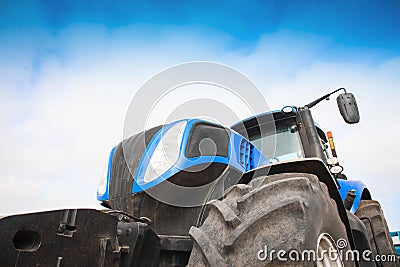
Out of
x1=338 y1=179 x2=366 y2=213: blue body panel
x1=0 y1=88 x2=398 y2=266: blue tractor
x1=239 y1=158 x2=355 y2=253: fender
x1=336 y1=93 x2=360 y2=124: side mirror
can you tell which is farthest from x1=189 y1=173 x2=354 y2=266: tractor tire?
x1=338 y1=179 x2=366 y2=213: blue body panel

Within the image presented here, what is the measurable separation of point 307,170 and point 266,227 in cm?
80

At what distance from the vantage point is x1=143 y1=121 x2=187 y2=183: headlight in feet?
7.17

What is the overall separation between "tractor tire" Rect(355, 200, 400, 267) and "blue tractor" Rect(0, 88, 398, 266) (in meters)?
0.14

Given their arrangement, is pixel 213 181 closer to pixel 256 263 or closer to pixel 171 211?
pixel 171 211

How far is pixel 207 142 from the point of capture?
93.7 inches

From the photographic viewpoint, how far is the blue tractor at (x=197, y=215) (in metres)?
1.39

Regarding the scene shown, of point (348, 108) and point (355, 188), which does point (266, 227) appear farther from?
point (355, 188)

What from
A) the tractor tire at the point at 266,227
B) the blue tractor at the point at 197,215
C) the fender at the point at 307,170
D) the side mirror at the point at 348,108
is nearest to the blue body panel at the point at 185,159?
the blue tractor at the point at 197,215

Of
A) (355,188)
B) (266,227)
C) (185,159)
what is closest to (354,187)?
(355,188)

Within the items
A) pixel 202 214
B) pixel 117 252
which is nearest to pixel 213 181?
pixel 202 214

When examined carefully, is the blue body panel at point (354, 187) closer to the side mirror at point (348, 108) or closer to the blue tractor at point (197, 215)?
the blue tractor at point (197, 215)

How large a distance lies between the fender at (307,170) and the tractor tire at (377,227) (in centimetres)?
128

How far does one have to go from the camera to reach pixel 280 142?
12.1 ft

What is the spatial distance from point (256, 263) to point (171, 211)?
0.92 meters
